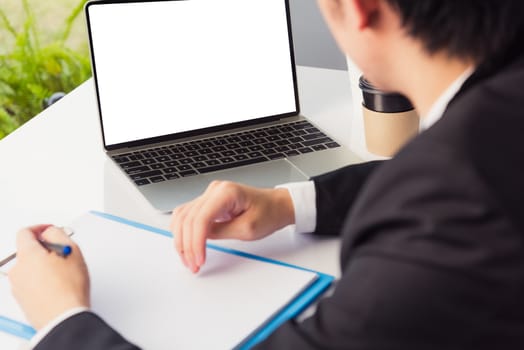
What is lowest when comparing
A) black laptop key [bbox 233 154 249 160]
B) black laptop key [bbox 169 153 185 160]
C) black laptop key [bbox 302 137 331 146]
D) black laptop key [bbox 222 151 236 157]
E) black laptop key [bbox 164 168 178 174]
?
black laptop key [bbox 302 137 331 146]

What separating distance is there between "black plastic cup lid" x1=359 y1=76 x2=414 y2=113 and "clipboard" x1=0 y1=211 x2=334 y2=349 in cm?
38

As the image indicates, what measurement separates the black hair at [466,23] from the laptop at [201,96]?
50 cm

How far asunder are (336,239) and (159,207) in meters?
0.25

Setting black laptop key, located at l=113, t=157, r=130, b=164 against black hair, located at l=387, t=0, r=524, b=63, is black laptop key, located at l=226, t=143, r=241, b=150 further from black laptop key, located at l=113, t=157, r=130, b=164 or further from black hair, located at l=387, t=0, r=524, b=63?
black hair, located at l=387, t=0, r=524, b=63

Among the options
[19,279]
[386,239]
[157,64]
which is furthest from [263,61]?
[386,239]

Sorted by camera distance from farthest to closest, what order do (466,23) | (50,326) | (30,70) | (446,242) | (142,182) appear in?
(30,70)
(142,182)
(50,326)
(466,23)
(446,242)

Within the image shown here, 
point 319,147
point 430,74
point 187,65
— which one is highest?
point 430,74

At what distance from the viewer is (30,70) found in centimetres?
254

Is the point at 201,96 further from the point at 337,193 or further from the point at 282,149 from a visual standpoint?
the point at 337,193

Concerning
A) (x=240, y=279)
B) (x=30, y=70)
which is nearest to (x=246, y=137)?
(x=240, y=279)

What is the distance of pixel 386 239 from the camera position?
49 cm

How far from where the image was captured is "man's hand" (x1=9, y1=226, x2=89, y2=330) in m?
0.74

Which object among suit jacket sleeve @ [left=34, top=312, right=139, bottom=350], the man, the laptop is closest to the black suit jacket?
the man

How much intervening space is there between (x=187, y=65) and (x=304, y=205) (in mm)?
396
